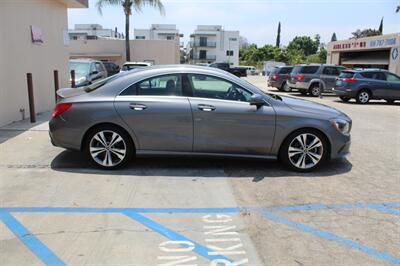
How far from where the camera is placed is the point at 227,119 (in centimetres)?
607

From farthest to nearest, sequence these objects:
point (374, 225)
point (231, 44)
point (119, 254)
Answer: point (231, 44) < point (374, 225) < point (119, 254)

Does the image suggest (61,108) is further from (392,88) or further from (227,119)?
(392,88)

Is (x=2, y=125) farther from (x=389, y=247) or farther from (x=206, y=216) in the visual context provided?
(x=389, y=247)

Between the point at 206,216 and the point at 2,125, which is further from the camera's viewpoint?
the point at 2,125

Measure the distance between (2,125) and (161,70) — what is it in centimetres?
511

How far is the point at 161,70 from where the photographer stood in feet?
20.6

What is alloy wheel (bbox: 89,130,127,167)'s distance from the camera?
20.0ft

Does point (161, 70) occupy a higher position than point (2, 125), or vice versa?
point (161, 70)

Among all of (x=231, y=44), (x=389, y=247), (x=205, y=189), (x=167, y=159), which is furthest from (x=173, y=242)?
(x=231, y=44)

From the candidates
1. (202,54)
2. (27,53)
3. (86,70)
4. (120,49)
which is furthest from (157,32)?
(27,53)

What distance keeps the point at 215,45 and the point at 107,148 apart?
95076 millimetres

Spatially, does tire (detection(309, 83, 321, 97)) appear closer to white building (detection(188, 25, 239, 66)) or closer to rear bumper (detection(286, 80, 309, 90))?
rear bumper (detection(286, 80, 309, 90))

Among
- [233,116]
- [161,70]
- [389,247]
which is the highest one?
[161,70]

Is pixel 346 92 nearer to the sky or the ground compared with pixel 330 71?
nearer to the ground
